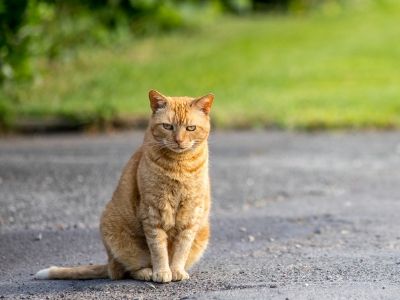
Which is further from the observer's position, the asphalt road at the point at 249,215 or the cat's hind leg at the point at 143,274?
the cat's hind leg at the point at 143,274

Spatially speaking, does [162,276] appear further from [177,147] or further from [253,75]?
[253,75]

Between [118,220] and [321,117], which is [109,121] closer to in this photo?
[321,117]

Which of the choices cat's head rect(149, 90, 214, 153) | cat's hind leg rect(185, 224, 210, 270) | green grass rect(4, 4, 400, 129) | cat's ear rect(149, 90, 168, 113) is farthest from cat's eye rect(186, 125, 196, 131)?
green grass rect(4, 4, 400, 129)

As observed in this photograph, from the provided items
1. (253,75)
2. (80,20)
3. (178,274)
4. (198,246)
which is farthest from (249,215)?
(80,20)

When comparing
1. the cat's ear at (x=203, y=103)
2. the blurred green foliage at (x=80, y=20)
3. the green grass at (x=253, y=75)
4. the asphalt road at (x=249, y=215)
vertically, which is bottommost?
the asphalt road at (x=249, y=215)

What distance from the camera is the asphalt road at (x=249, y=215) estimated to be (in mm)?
5934

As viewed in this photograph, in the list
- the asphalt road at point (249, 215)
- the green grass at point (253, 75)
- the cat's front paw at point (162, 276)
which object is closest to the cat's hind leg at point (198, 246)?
the asphalt road at point (249, 215)

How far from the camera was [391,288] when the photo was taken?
→ 18.6 ft

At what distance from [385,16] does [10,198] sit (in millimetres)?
13773

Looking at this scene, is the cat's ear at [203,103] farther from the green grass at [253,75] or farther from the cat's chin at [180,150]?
the green grass at [253,75]

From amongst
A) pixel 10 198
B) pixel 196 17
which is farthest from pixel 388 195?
pixel 196 17

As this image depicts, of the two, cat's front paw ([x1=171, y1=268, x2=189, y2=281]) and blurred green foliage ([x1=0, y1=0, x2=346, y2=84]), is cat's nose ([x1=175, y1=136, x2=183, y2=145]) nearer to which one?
cat's front paw ([x1=171, y1=268, x2=189, y2=281])

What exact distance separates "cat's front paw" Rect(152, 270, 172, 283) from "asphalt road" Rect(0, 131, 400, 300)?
0.09 metres

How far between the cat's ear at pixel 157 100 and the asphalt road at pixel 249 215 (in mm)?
1089
